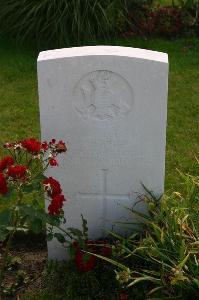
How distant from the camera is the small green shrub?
7.22 meters

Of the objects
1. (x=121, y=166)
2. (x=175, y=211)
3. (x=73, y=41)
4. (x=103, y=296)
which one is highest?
(x=73, y=41)

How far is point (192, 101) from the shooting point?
638cm

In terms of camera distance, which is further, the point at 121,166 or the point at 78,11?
the point at 78,11

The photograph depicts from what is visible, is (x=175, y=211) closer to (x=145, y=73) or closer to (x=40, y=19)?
(x=145, y=73)

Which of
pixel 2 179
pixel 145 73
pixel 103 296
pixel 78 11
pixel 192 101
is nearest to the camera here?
pixel 2 179

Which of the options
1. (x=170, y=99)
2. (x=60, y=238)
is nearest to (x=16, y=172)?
(x=60, y=238)

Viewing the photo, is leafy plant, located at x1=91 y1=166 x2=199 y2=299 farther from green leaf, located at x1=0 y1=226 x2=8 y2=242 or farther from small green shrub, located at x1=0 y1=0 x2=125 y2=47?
small green shrub, located at x1=0 y1=0 x2=125 y2=47

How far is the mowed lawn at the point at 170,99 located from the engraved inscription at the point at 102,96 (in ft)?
4.81

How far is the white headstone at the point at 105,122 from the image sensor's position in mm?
3486

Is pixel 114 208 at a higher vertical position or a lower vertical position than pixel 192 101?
lower

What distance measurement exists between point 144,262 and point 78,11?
13.5ft

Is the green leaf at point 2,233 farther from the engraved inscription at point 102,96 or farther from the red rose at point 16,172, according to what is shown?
the engraved inscription at point 102,96

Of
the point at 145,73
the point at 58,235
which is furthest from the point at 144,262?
the point at 145,73

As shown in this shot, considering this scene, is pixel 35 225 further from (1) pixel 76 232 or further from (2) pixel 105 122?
(2) pixel 105 122
